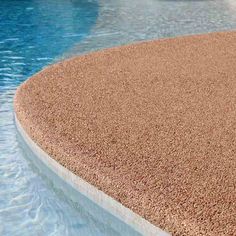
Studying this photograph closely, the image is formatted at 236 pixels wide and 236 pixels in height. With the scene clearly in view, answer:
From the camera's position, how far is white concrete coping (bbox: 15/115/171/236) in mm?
4098

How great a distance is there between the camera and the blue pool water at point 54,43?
185 inches

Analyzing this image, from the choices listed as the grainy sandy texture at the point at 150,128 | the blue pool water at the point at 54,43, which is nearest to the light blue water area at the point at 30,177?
the blue pool water at the point at 54,43

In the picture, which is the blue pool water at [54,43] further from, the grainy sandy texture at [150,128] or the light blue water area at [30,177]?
the grainy sandy texture at [150,128]

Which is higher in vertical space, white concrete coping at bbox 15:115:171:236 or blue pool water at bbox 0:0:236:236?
white concrete coping at bbox 15:115:171:236

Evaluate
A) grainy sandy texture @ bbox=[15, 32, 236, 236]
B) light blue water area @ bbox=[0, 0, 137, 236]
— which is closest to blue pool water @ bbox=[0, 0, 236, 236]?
light blue water area @ bbox=[0, 0, 137, 236]

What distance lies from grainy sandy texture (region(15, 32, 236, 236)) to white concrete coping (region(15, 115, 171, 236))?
0.20 ft

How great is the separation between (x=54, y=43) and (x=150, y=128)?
6721 mm

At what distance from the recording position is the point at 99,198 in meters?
4.64

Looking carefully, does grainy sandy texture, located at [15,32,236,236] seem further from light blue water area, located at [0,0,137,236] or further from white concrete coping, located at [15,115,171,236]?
light blue water area, located at [0,0,137,236]

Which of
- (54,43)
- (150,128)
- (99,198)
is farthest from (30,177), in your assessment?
(54,43)

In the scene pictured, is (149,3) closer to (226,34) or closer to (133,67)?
(226,34)

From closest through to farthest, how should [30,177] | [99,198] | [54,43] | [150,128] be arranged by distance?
[99,198], [30,177], [150,128], [54,43]

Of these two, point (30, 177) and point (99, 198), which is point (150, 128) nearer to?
point (99, 198)

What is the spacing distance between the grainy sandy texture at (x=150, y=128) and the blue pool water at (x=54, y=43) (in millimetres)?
339
